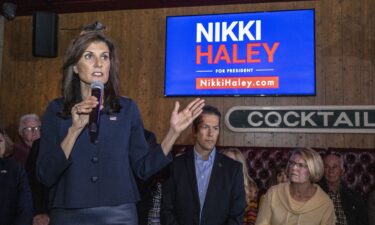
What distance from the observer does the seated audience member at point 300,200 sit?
10.2 feet

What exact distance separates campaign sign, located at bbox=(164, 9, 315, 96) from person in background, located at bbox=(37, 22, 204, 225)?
13.5 ft

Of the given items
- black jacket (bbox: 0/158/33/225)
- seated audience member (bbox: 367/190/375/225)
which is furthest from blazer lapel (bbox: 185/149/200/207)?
seated audience member (bbox: 367/190/375/225)

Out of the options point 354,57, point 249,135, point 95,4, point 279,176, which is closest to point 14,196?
point 279,176

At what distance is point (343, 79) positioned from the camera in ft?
17.6

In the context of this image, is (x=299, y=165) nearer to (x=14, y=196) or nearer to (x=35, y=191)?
(x=35, y=191)

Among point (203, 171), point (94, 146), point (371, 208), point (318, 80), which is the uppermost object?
point (318, 80)

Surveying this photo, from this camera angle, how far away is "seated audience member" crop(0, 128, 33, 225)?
2.80 m

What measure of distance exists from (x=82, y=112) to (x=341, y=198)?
3501 millimetres

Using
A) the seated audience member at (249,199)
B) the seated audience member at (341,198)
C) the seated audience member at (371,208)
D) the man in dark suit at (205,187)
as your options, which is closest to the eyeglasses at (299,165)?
the man in dark suit at (205,187)

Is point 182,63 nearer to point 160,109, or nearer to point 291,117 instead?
point 160,109

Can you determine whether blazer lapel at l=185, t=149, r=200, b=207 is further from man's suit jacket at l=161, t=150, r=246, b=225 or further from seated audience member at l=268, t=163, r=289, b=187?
seated audience member at l=268, t=163, r=289, b=187

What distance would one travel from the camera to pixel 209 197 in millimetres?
3025

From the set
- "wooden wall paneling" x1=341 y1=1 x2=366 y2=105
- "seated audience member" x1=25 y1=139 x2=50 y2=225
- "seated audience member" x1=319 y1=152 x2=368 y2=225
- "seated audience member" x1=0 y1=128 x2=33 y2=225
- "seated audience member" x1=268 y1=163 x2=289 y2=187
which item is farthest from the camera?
"wooden wall paneling" x1=341 y1=1 x2=366 y2=105

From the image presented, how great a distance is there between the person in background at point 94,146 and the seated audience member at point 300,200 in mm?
1918
